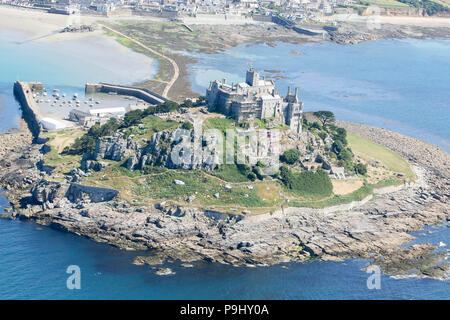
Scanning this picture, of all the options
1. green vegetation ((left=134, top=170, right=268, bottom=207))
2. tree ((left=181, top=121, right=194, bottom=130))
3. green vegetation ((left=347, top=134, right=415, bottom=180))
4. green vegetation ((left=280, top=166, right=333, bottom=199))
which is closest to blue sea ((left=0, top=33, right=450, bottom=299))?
green vegetation ((left=134, top=170, right=268, bottom=207))

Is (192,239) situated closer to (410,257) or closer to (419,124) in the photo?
(410,257)

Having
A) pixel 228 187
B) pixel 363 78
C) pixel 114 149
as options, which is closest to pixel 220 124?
pixel 228 187

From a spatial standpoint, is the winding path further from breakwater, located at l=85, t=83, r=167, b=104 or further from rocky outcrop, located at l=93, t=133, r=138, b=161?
rocky outcrop, located at l=93, t=133, r=138, b=161

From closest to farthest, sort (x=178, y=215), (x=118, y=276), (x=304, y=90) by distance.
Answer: (x=118, y=276) → (x=178, y=215) → (x=304, y=90)

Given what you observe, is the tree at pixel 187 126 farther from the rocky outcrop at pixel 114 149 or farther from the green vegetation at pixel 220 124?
the rocky outcrop at pixel 114 149
